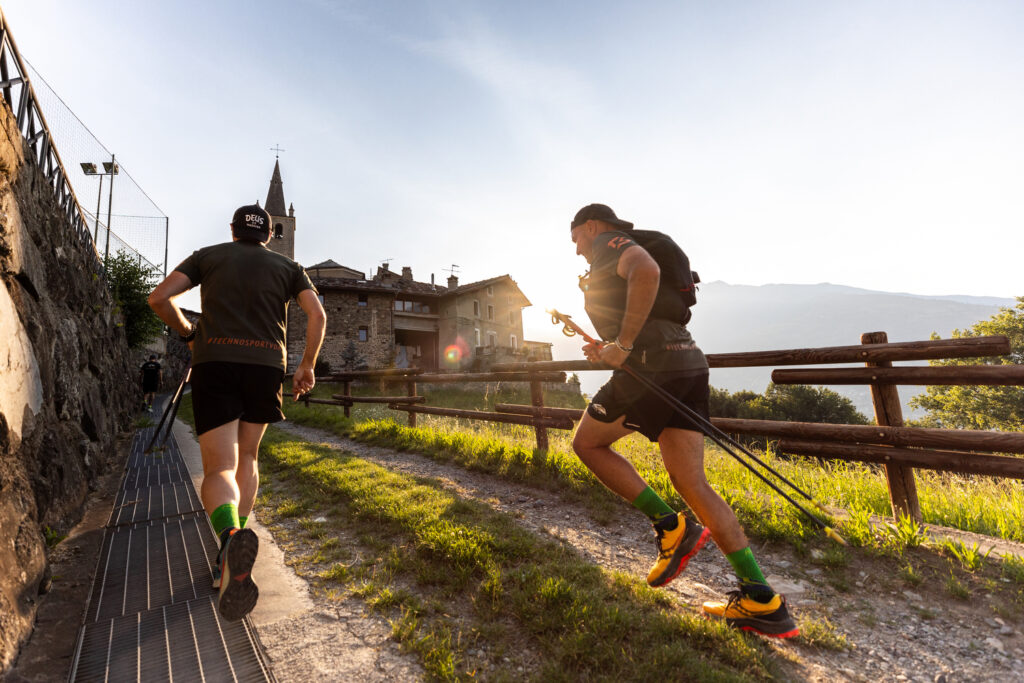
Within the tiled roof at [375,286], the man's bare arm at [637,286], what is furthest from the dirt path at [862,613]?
the tiled roof at [375,286]

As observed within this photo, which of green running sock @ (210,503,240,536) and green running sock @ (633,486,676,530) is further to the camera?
green running sock @ (633,486,676,530)

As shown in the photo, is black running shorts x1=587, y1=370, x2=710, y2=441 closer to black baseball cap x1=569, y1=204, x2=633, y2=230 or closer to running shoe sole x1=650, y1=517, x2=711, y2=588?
running shoe sole x1=650, y1=517, x2=711, y2=588

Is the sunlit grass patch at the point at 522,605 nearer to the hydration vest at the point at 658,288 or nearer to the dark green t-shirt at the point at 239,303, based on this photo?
the hydration vest at the point at 658,288

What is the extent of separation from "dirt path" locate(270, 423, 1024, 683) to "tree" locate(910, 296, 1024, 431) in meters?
33.0

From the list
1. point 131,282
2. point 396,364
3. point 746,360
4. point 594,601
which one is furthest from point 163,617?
point 396,364

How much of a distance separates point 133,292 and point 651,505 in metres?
23.1

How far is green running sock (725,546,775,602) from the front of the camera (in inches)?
85.1

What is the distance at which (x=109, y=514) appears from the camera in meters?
4.46

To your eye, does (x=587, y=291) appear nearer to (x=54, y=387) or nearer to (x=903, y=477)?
(x=903, y=477)

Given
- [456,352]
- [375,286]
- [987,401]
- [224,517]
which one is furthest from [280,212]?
[987,401]

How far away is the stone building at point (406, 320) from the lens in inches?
1399

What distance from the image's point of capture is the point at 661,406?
235 centimetres

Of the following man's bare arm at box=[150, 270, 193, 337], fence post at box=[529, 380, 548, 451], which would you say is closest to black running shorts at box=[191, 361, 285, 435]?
man's bare arm at box=[150, 270, 193, 337]

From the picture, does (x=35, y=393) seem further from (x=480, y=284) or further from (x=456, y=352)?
(x=480, y=284)
